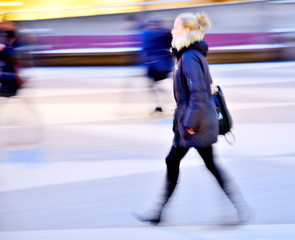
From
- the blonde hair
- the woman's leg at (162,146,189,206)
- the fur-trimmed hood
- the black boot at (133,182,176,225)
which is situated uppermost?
the blonde hair

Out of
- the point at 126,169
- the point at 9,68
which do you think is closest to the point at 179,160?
the point at 126,169

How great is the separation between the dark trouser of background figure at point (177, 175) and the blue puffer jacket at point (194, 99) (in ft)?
0.36

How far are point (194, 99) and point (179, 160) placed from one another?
0.53 meters

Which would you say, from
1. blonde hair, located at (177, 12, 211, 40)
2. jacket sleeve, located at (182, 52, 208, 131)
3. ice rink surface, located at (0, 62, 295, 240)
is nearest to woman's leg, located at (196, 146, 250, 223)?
ice rink surface, located at (0, 62, 295, 240)

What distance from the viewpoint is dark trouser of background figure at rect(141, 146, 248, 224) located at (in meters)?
4.25

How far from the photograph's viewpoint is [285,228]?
4.35 meters

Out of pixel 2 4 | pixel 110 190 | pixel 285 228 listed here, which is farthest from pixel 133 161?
pixel 2 4

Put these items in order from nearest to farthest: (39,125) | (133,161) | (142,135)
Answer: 1. (133,161)
2. (142,135)
3. (39,125)

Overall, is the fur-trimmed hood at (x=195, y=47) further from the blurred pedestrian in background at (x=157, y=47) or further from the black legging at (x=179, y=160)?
the blurred pedestrian in background at (x=157, y=47)

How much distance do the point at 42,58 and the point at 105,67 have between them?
6.16 ft

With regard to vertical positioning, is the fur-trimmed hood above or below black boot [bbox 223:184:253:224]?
above

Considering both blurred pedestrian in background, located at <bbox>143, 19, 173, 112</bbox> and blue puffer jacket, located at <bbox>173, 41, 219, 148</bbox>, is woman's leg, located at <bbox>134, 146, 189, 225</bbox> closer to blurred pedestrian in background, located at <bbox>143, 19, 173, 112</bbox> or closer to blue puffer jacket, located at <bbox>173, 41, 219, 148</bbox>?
blue puffer jacket, located at <bbox>173, 41, 219, 148</bbox>

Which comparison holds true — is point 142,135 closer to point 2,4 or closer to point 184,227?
point 184,227

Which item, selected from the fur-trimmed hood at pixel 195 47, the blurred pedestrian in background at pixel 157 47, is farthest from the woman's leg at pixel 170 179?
the blurred pedestrian in background at pixel 157 47
